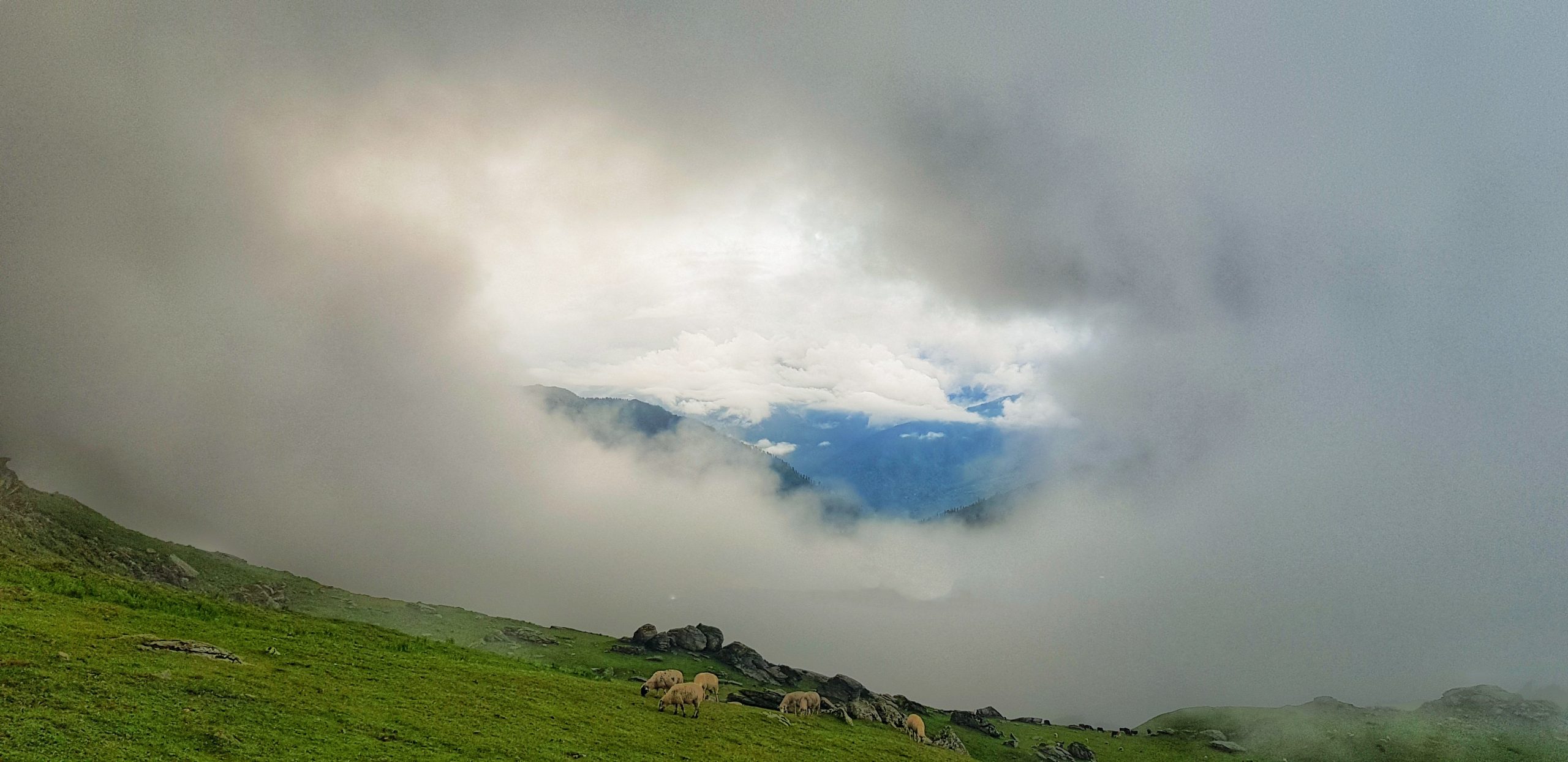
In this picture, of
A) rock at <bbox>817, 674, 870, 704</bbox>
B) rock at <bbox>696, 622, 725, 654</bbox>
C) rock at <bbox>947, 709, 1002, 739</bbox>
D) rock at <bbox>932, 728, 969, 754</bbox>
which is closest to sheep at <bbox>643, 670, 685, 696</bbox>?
rock at <bbox>932, 728, 969, 754</bbox>

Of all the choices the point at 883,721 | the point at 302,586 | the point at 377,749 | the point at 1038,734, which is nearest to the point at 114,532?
the point at 302,586

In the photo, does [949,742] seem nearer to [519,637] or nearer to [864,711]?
[864,711]

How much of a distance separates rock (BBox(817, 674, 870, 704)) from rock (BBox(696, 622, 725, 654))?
19.7m

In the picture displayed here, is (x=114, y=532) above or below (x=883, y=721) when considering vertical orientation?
above

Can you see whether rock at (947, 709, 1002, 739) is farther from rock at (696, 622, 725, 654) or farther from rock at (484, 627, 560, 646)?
rock at (484, 627, 560, 646)

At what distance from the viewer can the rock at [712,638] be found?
422ft

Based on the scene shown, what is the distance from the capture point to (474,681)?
1789 inches

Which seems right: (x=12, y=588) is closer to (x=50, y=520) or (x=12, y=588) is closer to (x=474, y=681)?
(x=474, y=681)

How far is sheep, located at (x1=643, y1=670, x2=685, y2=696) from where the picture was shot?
181 ft

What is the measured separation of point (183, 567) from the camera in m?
97.1

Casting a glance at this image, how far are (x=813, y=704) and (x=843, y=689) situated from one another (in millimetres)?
54465

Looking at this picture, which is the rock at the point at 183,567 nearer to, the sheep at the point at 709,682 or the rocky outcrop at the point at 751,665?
the rocky outcrop at the point at 751,665

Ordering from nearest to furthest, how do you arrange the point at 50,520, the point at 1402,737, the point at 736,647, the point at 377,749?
the point at 377,749
the point at 50,520
the point at 1402,737
the point at 736,647

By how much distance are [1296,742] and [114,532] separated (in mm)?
177936
